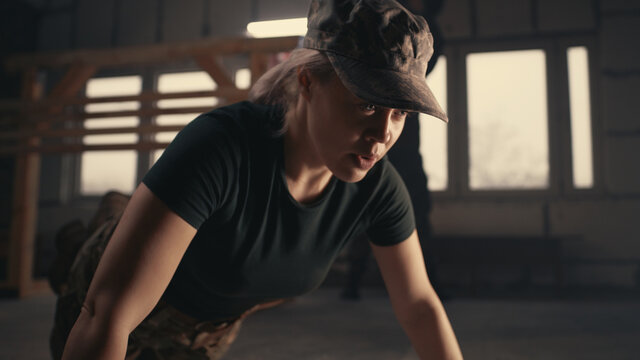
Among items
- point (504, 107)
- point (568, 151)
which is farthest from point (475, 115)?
point (568, 151)

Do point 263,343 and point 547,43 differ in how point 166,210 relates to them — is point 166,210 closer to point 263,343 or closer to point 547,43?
point 263,343

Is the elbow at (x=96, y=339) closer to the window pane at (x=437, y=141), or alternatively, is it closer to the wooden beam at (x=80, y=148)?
the wooden beam at (x=80, y=148)

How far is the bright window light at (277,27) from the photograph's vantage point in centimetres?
518

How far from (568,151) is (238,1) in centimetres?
392

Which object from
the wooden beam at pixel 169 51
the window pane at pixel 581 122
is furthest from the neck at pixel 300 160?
the window pane at pixel 581 122

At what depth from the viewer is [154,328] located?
1083mm

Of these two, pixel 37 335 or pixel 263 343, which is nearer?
pixel 263 343

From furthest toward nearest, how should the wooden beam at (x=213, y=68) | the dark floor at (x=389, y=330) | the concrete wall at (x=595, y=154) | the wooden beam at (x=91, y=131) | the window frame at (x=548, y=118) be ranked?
the window frame at (x=548, y=118) < the concrete wall at (x=595, y=154) < the wooden beam at (x=213, y=68) < the wooden beam at (x=91, y=131) < the dark floor at (x=389, y=330)

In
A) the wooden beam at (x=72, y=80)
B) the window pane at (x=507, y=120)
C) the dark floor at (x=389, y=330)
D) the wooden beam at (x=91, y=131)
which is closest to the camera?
the dark floor at (x=389, y=330)

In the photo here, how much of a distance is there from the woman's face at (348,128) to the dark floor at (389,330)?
1.37 meters

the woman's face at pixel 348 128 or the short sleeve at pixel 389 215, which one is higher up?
the woman's face at pixel 348 128

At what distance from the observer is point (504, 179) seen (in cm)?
479

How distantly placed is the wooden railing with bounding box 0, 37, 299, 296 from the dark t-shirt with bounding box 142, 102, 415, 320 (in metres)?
1.98

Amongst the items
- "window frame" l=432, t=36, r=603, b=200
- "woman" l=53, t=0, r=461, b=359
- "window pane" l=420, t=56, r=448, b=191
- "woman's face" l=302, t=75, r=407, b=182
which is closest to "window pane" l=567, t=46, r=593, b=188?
"window frame" l=432, t=36, r=603, b=200
